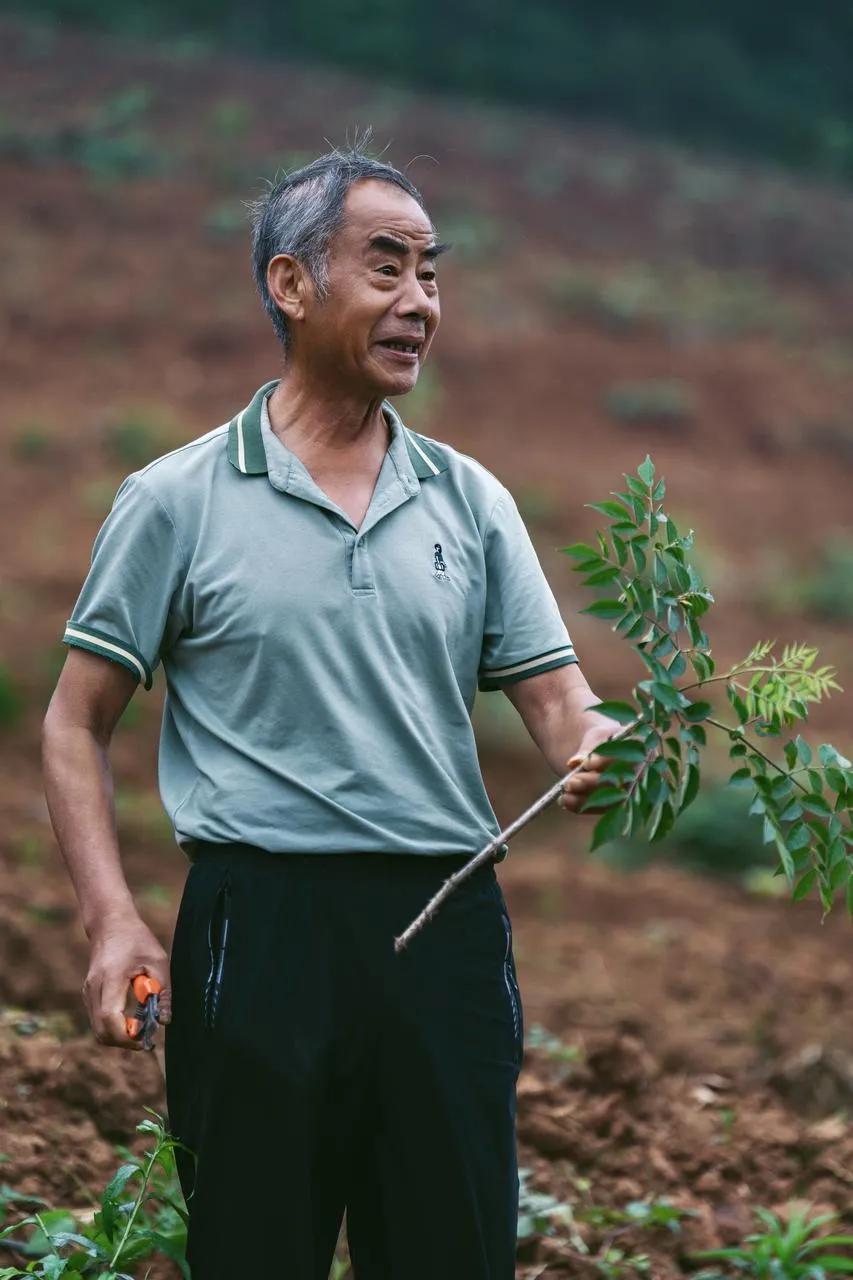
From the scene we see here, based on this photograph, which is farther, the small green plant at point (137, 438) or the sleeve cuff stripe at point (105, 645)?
the small green plant at point (137, 438)

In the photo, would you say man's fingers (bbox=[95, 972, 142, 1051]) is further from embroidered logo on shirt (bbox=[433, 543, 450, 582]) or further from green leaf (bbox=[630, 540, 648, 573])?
green leaf (bbox=[630, 540, 648, 573])

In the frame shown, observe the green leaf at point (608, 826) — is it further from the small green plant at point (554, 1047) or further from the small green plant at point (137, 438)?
the small green plant at point (137, 438)

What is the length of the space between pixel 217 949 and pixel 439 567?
0.61 metres

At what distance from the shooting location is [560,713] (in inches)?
102

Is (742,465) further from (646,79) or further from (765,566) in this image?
(646,79)

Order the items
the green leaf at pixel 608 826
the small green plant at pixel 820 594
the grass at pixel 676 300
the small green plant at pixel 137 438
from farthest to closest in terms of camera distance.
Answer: the grass at pixel 676 300 → the small green plant at pixel 137 438 → the small green plant at pixel 820 594 → the green leaf at pixel 608 826

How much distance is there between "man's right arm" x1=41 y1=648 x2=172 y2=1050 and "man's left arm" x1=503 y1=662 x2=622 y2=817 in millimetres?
578

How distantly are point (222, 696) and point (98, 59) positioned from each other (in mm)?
20344

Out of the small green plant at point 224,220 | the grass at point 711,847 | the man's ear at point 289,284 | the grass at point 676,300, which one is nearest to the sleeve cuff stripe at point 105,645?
the man's ear at point 289,284

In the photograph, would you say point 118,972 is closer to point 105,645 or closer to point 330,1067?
point 330,1067

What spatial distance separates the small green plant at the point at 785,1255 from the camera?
3455 mm

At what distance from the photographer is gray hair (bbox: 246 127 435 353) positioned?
8.29ft

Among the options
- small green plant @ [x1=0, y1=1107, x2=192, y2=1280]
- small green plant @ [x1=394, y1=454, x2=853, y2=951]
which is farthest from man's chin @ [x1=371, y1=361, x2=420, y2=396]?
small green plant @ [x1=0, y1=1107, x2=192, y2=1280]

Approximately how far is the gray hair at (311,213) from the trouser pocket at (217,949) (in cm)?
81
